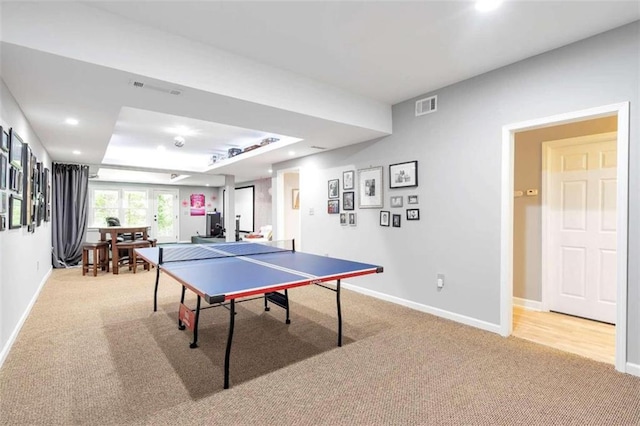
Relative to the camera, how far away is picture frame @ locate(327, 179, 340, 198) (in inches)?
204

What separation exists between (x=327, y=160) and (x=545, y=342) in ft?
12.4

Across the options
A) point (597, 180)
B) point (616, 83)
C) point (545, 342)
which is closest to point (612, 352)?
point (545, 342)

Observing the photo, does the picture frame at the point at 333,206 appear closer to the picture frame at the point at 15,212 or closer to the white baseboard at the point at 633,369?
the white baseboard at the point at 633,369

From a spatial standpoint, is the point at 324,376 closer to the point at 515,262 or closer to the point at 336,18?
the point at 336,18

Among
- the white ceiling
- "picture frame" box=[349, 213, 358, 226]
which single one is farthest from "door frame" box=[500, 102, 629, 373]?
"picture frame" box=[349, 213, 358, 226]

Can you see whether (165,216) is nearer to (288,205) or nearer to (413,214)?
(288,205)

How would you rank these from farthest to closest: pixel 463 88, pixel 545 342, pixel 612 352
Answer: pixel 463 88 < pixel 545 342 < pixel 612 352

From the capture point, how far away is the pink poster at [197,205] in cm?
1280

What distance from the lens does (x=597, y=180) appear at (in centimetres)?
358

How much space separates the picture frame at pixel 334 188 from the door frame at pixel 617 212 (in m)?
2.55

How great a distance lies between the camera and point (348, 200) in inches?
196

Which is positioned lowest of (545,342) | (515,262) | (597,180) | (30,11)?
(545,342)

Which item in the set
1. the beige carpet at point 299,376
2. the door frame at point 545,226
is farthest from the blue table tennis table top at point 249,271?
the door frame at point 545,226

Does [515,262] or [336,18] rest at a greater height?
[336,18]
